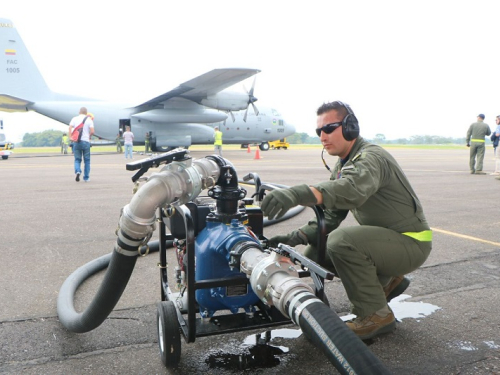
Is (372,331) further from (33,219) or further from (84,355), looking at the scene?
(33,219)

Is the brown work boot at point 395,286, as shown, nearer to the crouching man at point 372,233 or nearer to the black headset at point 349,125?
the crouching man at point 372,233

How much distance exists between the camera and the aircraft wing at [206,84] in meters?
24.1

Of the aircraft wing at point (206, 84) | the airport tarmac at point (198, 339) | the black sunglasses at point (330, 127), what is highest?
the aircraft wing at point (206, 84)

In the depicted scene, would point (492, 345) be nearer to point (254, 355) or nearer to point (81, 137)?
point (254, 355)

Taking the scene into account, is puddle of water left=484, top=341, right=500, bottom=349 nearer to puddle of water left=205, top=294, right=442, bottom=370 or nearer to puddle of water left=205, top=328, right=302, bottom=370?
puddle of water left=205, top=294, right=442, bottom=370

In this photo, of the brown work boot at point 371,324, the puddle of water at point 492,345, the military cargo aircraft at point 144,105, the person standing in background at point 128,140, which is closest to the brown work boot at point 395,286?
the brown work boot at point 371,324

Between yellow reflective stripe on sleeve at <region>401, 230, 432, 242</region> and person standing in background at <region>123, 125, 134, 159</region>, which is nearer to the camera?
yellow reflective stripe on sleeve at <region>401, 230, 432, 242</region>

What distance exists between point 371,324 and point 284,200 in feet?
4.04

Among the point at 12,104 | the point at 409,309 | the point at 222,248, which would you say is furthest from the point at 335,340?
the point at 12,104

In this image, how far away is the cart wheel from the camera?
251 centimetres

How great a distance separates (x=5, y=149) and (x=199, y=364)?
2658 centimetres

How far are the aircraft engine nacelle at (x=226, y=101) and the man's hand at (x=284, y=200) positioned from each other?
85.3 ft

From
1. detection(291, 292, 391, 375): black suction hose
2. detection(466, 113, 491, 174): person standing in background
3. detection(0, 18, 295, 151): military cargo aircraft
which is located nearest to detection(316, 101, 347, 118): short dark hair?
detection(291, 292, 391, 375): black suction hose

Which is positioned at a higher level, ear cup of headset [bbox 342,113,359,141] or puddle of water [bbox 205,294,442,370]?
ear cup of headset [bbox 342,113,359,141]
